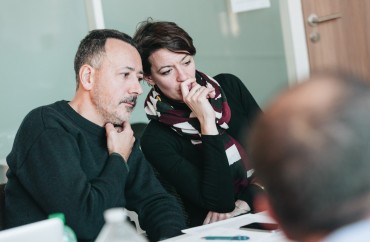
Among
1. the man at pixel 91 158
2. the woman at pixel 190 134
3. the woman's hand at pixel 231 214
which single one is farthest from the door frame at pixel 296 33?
the man at pixel 91 158

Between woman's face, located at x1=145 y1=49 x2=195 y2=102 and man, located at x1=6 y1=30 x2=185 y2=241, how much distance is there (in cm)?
19

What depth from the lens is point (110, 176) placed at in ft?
6.38

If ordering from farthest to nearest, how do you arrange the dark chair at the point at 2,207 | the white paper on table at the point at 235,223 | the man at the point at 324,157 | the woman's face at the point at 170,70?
the woman's face at the point at 170,70, the dark chair at the point at 2,207, the white paper on table at the point at 235,223, the man at the point at 324,157

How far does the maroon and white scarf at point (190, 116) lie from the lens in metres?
2.45

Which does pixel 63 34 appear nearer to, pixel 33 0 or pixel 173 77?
pixel 33 0

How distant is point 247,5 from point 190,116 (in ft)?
5.50

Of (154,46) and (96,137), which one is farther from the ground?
(154,46)

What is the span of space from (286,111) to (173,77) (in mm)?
1887

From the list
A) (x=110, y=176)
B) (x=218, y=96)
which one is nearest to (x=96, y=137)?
(x=110, y=176)

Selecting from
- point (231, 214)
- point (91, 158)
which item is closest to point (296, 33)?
point (231, 214)

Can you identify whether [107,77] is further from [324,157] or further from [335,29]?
[335,29]

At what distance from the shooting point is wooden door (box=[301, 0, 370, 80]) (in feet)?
13.1

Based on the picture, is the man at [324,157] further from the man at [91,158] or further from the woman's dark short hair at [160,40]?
the woman's dark short hair at [160,40]

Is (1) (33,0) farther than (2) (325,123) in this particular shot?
Yes
